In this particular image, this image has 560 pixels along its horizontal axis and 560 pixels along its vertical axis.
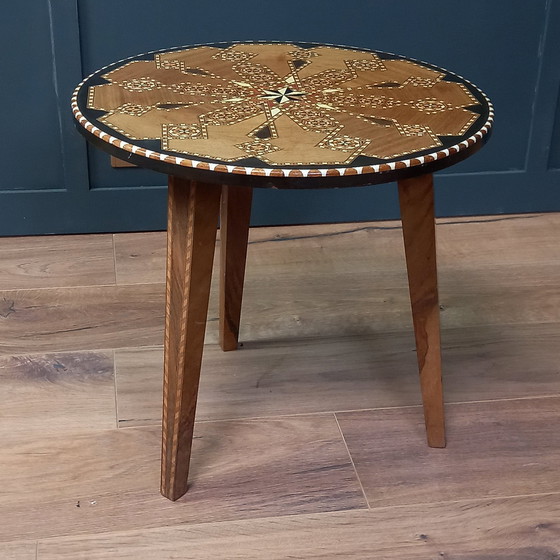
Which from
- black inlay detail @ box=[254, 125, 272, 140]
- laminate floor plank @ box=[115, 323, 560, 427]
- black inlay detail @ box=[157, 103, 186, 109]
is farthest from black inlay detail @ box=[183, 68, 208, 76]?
laminate floor plank @ box=[115, 323, 560, 427]

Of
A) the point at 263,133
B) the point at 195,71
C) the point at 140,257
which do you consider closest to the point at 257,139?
the point at 263,133

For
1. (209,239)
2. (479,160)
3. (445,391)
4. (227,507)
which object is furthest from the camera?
(479,160)

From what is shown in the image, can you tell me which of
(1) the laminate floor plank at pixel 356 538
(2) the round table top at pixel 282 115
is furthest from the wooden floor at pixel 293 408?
(2) the round table top at pixel 282 115

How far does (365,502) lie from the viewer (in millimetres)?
1111

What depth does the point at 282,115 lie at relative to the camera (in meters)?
1.03

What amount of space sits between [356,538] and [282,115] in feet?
1.73

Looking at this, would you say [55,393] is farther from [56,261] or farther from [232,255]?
[56,261]

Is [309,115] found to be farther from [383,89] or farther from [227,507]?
[227,507]

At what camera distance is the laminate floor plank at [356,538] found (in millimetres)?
1028

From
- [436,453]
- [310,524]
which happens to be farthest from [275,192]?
[310,524]

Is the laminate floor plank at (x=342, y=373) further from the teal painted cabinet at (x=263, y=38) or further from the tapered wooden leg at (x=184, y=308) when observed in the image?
the teal painted cabinet at (x=263, y=38)

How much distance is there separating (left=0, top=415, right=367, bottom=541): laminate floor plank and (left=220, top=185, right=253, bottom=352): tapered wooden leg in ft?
0.65

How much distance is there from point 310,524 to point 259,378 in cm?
33

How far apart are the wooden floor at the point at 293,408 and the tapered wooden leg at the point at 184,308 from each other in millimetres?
66
